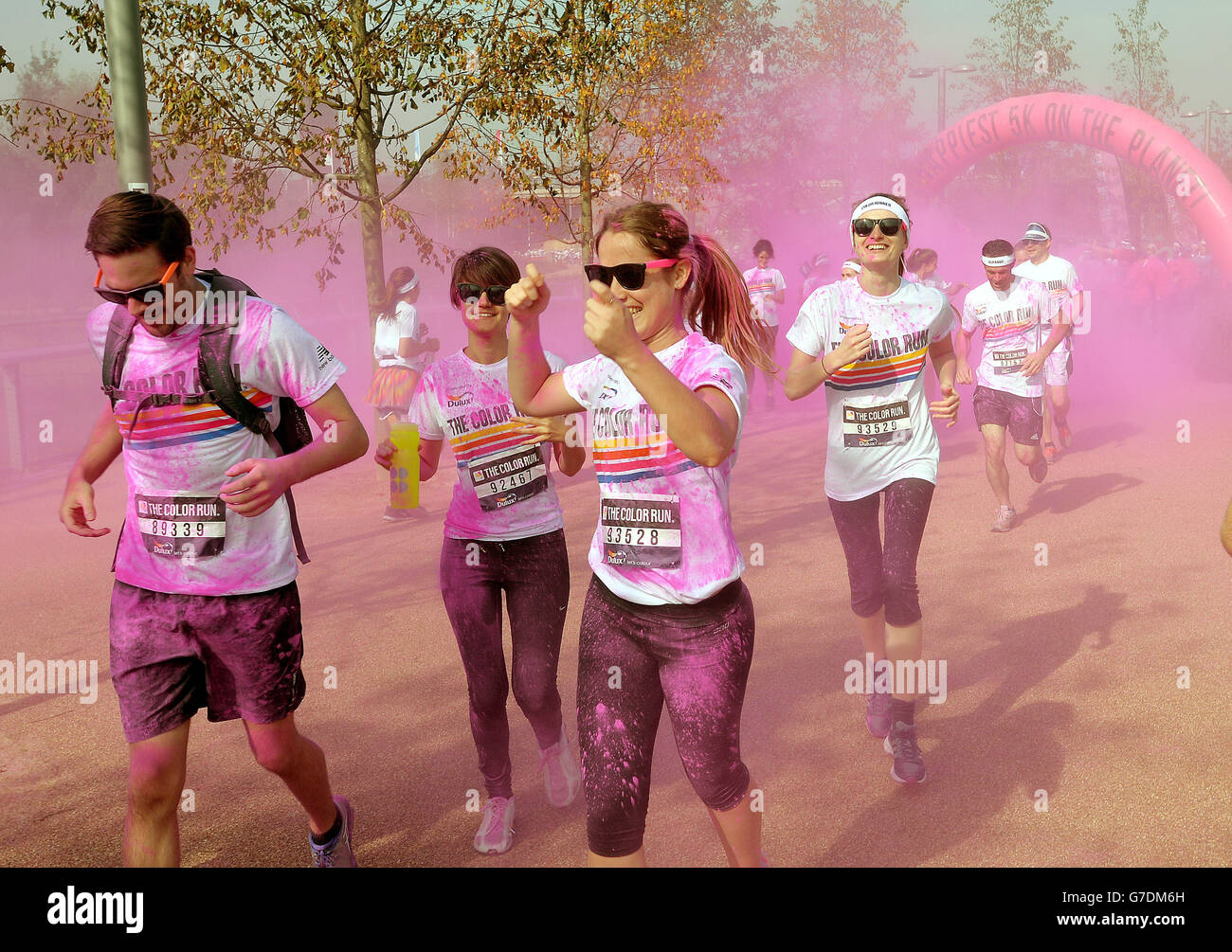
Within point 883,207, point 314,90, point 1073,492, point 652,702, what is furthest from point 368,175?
point 652,702

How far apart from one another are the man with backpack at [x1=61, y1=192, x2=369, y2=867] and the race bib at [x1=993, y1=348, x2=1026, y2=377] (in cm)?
741

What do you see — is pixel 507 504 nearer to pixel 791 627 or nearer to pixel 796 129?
pixel 791 627

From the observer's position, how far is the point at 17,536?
1034 cm

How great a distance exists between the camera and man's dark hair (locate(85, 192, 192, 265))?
3.19 meters

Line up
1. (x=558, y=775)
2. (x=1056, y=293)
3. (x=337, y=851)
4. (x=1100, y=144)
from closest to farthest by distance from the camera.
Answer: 1. (x=337, y=851)
2. (x=558, y=775)
3. (x=1056, y=293)
4. (x=1100, y=144)

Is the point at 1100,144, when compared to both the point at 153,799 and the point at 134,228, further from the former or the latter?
the point at 153,799

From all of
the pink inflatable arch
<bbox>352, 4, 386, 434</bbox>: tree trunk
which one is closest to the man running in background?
<bbox>352, 4, 386, 434</bbox>: tree trunk

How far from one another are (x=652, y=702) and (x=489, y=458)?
1.43 m

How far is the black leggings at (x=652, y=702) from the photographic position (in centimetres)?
305

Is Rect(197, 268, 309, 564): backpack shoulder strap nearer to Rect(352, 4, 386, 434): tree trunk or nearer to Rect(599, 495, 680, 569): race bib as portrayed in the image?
Rect(599, 495, 680, 569): race bib

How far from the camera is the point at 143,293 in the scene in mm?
3229

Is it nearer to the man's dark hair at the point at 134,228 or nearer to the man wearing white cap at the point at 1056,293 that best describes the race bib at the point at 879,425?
the man's dark hair at the point at 134,228

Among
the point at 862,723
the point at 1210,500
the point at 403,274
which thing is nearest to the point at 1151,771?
the point at 862,723

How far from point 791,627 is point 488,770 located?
2.94 m
